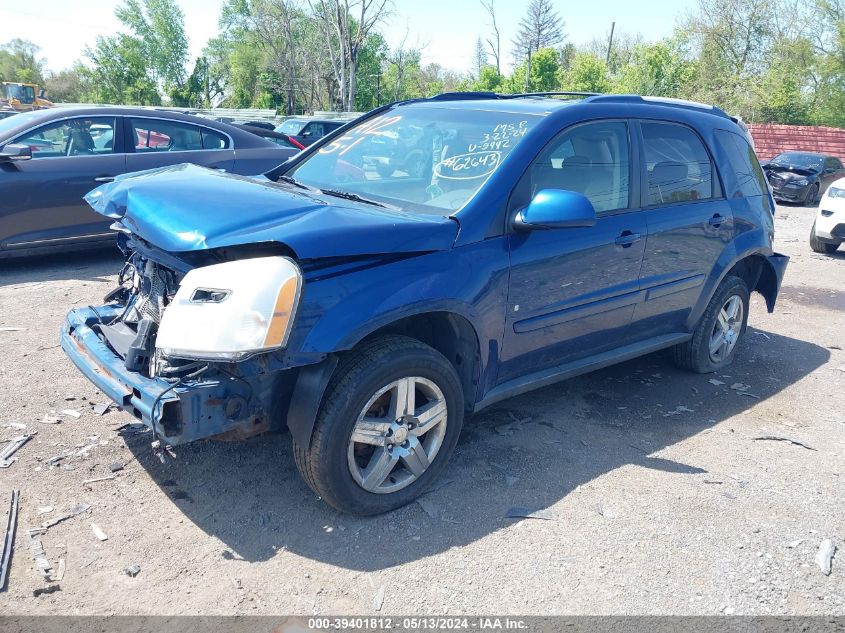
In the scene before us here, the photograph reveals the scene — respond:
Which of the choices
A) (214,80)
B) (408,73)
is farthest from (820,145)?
(214,80)

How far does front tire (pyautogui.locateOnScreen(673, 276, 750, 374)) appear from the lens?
5137 mm

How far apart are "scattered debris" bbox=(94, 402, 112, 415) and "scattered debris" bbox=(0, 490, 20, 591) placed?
848mm

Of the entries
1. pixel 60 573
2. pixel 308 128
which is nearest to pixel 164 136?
pixel 60 573

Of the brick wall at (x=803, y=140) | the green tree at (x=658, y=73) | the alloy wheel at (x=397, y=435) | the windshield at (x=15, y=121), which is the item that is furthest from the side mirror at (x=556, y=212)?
the green tree at (x=658, y=73)

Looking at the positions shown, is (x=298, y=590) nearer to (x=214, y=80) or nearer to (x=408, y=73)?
(x=408, y=73)

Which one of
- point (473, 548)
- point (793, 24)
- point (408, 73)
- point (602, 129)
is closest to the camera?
point (473, 548)

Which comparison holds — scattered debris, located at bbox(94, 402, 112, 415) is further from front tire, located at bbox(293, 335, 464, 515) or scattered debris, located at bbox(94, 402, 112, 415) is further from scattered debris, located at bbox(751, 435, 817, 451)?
scattered debris, located at bbox(751, 435, 817, 451)

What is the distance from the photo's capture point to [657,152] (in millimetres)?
4449

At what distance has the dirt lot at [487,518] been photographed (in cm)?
280

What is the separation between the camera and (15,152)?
21.8 ft

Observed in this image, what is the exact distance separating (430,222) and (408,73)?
224 ft

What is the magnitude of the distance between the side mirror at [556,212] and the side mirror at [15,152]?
17.9 feet

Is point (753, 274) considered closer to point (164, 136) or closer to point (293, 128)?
point (164, 136)

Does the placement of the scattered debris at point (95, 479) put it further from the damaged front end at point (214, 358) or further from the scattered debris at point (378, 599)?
the scattered debris at point (378, 599)
